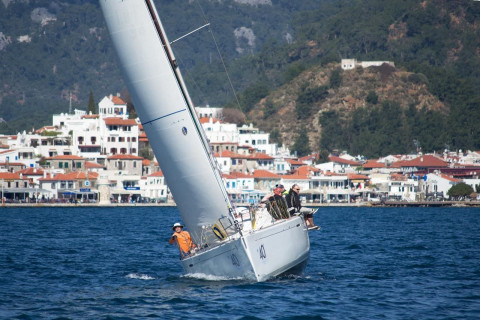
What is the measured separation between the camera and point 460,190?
11750 centimetres

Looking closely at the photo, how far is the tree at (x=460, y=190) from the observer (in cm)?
11744

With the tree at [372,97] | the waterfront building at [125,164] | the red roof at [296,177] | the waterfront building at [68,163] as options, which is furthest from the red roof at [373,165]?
the tree at [372,97]

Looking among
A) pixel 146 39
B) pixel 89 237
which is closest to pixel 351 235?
pixel 89 237

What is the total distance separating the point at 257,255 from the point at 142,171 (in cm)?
9604

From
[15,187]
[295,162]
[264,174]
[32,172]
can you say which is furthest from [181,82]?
[295,162]

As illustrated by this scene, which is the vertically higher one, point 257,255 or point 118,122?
point 118,122

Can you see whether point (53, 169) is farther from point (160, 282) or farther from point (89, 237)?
point (160, 282)

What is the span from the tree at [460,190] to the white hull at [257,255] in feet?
316

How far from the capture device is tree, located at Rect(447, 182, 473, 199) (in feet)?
385

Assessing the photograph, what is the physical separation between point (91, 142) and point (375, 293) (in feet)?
328

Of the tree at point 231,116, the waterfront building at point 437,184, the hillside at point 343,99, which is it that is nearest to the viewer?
the waterfront building at point 437,184

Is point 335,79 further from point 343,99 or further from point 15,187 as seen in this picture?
point 15,187

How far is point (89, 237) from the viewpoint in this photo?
47188 millimetres

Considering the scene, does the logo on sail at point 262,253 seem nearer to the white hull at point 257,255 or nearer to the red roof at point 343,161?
the white hull at point 257,255
